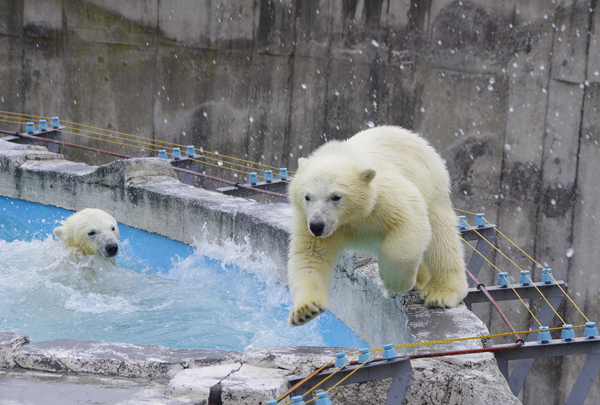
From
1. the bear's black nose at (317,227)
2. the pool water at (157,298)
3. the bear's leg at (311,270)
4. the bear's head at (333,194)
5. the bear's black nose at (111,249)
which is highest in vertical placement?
the bear's head at (333,194)

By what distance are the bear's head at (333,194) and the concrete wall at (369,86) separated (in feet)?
20.4

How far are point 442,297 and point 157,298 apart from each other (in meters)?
2.10

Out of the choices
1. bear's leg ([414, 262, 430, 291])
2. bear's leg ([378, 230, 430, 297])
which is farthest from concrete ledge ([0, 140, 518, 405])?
bear's leg ([378, 230, 430, 297])

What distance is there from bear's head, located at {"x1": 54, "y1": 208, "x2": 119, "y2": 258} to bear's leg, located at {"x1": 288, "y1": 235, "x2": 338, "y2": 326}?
77.6 inches

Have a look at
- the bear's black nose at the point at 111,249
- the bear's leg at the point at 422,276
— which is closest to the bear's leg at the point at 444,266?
the bear's leg at the point at 422,276

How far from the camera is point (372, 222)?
2518mm

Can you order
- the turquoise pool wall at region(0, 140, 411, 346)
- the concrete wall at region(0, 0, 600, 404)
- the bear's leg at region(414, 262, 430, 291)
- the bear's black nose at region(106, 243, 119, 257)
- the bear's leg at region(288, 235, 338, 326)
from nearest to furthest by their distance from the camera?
the bear's leg at region(288, 235, 338, 326) < the bear's leg at region(414, 262, 430, 291) < the turquoise pool wall at region(0, 140, 411, 346) < the bear's black nose at region(106, 243, 119, 257) < the concrete wall at region(0, 0, 600, 404)

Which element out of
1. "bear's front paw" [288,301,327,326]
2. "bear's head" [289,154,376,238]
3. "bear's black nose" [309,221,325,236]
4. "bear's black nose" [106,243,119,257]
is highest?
"bear's head" [289,154,376,238]

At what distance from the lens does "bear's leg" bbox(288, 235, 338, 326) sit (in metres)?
2.37

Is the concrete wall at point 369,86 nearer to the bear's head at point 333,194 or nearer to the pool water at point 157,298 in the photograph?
the pool water at point 157,298

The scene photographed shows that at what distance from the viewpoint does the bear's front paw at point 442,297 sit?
9.19ft

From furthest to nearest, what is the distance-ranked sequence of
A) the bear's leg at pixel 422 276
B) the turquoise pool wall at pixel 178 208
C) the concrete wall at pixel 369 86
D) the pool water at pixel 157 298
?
the concrete wall at pixel 369 86
the pool water at pixel 157 298
the turquoise pool wall at pixel 178 208
the bear's leg at pixel 422 276

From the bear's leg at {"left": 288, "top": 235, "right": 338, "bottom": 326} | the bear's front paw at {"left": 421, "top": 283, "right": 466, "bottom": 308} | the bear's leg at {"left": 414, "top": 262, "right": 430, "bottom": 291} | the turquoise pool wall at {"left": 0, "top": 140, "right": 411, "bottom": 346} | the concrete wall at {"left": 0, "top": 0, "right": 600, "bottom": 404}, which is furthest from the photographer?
the concrete wall at {"left": 0, "top": 0, "right": 600, "bottom": 404}

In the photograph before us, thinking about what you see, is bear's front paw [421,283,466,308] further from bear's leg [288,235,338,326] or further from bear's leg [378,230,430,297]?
bear's leg [288,235,338,326]
